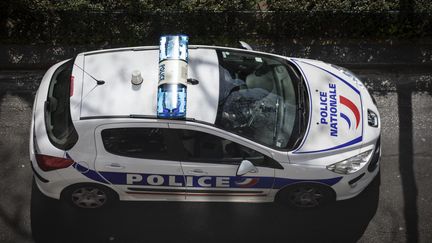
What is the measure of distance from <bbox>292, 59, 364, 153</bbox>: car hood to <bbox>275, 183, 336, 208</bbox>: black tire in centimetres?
54

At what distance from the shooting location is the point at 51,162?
6.37 m

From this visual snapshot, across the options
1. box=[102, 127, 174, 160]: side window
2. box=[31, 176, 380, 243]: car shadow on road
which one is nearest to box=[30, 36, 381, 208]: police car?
box=[102, 127, 174, 160]: side window

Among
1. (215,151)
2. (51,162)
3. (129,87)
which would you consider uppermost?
(129,87)

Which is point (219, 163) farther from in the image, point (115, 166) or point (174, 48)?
point (174, 48)

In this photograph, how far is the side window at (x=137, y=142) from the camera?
6.20 metres

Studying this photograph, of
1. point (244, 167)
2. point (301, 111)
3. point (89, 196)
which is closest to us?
point (244, 167)

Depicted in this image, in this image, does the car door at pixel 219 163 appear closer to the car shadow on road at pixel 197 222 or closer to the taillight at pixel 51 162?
the car shadow on road at pixel 197 222

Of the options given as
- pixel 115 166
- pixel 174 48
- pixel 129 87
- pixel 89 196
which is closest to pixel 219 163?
pixel 115 166

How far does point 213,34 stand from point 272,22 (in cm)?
103

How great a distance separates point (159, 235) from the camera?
704 cm

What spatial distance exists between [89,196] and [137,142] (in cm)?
Answer: 118

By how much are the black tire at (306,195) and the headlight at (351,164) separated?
294 millimetres

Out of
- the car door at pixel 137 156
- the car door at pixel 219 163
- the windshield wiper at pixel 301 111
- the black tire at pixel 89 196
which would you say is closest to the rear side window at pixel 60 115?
the car door at pixel 137 156

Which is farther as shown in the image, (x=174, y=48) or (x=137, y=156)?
(x=174, y=48)
